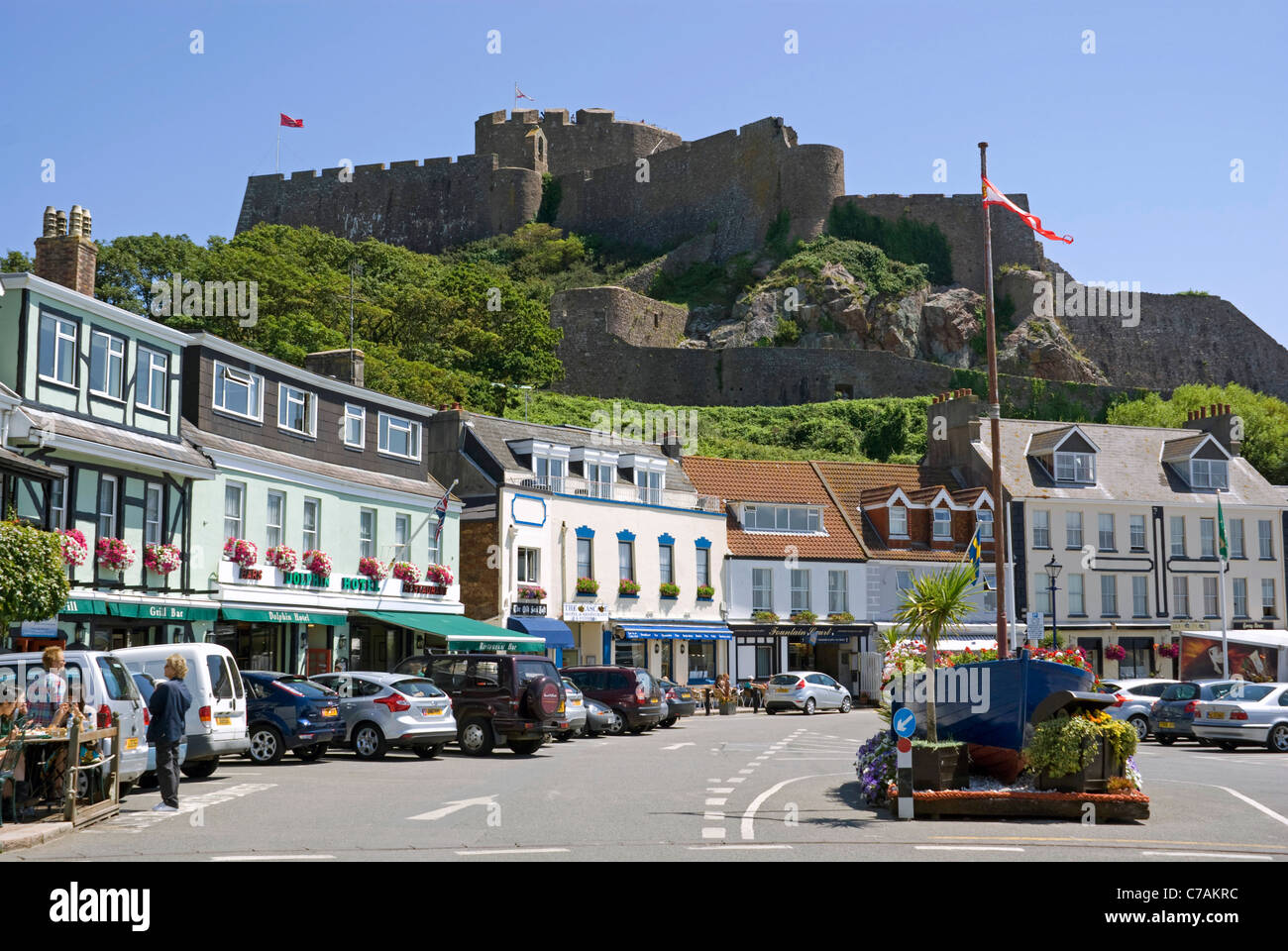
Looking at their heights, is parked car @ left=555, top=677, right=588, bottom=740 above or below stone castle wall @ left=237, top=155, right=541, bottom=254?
below

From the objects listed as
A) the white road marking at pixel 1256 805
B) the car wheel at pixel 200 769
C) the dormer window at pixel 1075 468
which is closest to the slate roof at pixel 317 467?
the car wheel at pixel 200 769

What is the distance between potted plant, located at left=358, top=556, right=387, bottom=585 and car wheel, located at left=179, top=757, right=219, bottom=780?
45.2 ft

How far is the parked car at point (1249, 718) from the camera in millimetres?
27422

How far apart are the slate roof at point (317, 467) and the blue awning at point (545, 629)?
433 centimetres

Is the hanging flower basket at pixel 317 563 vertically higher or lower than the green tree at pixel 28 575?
higher

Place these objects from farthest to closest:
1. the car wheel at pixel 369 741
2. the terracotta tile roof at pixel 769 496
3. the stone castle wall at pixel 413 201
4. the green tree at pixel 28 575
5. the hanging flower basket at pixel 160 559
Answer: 1. the stone castle wall at pixel 413 201
2. the terracotta tile roof at pixel 769 496
3. the hanging flower basket at pixel 160 559
4. the car wheel at pixel 369 741
5. the green tree at pixel 28 575

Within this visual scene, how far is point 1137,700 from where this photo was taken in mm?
30859

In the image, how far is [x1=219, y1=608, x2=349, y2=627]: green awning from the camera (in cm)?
2822

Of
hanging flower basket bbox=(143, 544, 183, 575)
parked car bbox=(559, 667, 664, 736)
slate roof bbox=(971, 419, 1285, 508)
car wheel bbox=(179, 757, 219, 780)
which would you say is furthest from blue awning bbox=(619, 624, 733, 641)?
car wheel bbox=(179, 757, 219, 780)

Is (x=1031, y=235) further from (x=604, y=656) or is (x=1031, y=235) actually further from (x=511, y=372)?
(x=604, y=656)

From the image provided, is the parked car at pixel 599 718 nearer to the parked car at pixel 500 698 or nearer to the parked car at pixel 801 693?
the parked car at pixel 500 698

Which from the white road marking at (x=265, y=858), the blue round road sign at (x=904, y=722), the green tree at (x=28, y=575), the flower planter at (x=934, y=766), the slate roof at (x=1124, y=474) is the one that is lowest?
the white road marking at (x=265, y=858)


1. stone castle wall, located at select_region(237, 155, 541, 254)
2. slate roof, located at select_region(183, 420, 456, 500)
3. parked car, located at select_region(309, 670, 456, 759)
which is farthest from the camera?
stone castle wall, located at select_region(237, 155, 541, 254)

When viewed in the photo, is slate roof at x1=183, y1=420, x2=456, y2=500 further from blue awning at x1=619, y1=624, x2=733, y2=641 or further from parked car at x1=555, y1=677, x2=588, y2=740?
parked car at x1=555, y1=677, x2=588, y2=740
